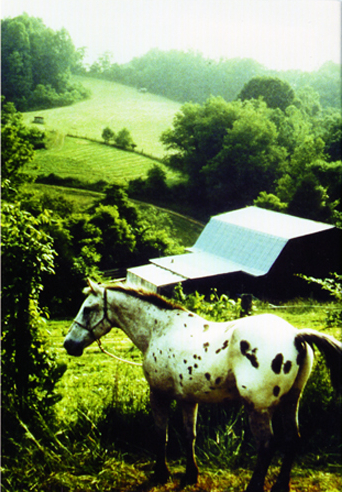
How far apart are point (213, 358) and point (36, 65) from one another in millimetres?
4226

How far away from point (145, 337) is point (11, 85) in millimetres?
3665

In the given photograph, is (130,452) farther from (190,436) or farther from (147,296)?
(147,296)

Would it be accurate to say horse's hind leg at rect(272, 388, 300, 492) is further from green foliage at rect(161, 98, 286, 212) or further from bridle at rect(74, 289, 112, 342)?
green foliage at rect(161, 98, 286, 212)

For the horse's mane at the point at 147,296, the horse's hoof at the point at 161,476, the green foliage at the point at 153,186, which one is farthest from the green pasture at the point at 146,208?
the horse's hoof at the point at 161,476

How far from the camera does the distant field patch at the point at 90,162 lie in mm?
5102

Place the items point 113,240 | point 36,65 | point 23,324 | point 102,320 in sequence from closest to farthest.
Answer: point 102,320
point 23,324
point 113,240
point 36,65

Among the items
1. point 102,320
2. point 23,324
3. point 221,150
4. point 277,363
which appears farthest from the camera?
point 221,150

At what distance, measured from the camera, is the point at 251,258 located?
4.41 metres

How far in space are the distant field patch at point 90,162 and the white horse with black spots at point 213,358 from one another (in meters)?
2.79

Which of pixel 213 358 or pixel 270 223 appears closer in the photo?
pixel 213 358

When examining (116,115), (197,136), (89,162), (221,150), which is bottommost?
(89,162)

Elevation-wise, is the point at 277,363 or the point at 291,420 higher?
the point at 277,363

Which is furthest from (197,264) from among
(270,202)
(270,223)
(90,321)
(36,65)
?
(36,65)

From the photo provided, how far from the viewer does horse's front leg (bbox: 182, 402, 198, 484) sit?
2.66 meters
